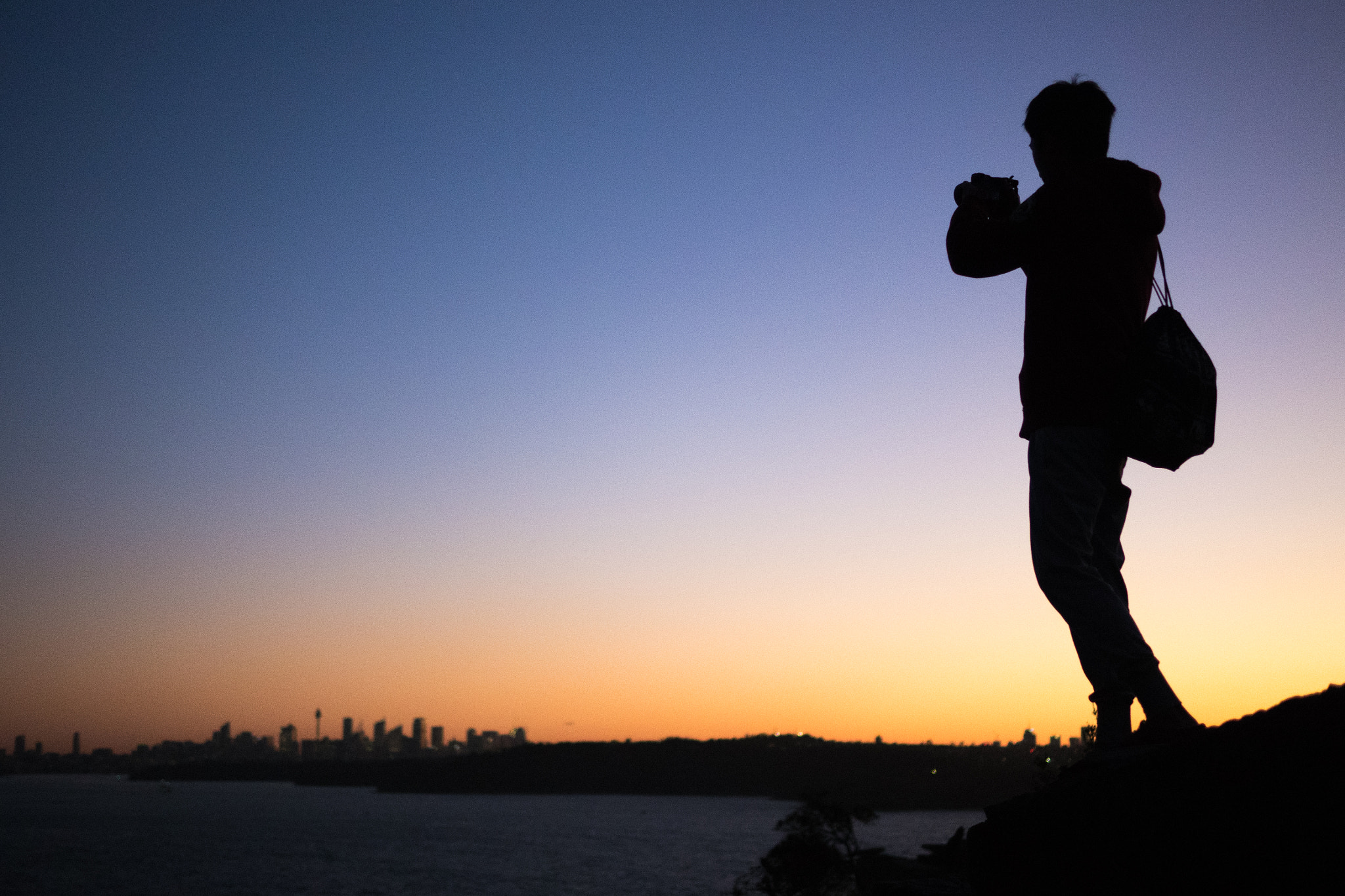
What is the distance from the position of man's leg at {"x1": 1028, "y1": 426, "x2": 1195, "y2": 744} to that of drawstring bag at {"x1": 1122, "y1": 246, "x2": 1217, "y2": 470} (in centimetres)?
12

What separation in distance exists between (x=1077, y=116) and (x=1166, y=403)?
45.0 inches

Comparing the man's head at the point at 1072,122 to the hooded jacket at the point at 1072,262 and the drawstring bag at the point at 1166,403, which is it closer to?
the hooded jacket at the point at 1072,262

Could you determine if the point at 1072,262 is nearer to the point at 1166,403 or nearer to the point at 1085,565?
the point at 1166,403

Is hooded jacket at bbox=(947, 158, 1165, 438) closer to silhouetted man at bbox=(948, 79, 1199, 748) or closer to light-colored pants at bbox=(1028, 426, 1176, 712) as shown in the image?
silhouetted man at bbox=(948, 79, 1199, 748)

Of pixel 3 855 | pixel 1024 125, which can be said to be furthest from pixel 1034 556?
pixel 3 855

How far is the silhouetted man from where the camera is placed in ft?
10.6

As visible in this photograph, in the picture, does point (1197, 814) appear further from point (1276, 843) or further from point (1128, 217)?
point (1128, 217)

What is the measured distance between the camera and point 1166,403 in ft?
10.3

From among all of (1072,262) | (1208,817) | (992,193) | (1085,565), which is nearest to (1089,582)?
(1085,565)

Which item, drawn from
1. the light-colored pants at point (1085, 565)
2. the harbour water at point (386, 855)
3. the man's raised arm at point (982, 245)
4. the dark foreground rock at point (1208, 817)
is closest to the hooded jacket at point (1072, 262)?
the man's raised arm at point (982, 245)

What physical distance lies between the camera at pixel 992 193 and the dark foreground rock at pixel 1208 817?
77.1 inches

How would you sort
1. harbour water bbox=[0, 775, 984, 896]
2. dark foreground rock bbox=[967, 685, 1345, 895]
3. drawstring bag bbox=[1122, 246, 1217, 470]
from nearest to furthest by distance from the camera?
dark foreground rock bbox=[967, 685, 1345, 895] < drawstring bag bbox=[1122, 246, 1217, 470] < harbour water bbox=[0, 775, 984, 896]

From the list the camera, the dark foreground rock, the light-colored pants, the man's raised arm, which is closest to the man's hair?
the camera

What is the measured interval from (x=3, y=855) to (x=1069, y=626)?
152m
